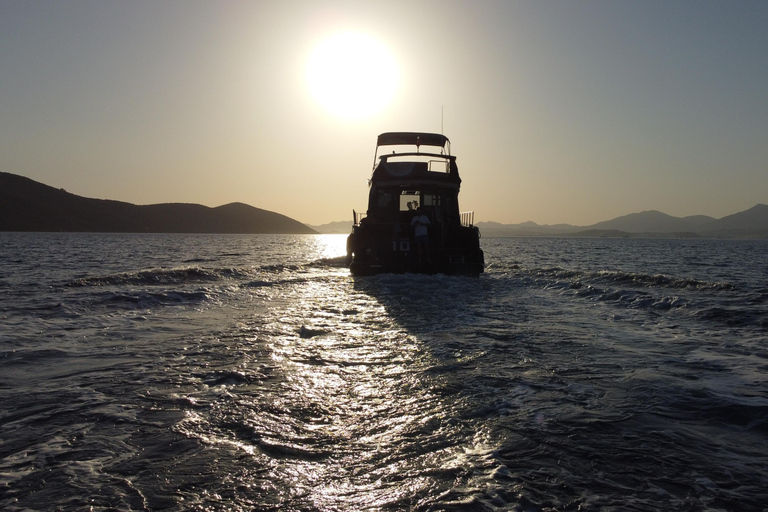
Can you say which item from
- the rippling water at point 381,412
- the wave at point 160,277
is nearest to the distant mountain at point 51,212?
the wave at point 160,277

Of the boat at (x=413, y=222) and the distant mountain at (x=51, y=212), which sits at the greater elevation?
the distant mountain at (x=51, y=212)

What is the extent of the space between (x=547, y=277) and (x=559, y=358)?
624 inches

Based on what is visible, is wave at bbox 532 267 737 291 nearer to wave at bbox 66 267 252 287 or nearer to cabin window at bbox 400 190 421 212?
cabin window at bbox 400 190 421 212

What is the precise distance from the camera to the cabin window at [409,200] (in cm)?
2128

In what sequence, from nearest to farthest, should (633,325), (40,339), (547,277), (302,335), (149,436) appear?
(149,436) < (40,339) < (302,335) < (633,325) < (547,277)

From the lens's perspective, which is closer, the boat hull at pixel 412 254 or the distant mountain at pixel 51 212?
the boat hull at pixel 412 254

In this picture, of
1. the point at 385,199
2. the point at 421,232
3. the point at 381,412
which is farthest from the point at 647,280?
the point at 381,412

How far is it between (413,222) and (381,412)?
14043 millimetres

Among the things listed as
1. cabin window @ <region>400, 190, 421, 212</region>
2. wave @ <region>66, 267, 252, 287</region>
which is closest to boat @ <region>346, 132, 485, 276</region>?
cabin window @ <region>400, 190, 421, 212</region>

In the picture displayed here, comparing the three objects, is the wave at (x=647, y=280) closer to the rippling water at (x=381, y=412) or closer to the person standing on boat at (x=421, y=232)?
the person standing on boat at (x=421, y=232)

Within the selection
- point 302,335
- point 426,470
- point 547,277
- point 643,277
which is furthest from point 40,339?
point 643,277

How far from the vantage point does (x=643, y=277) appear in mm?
20547

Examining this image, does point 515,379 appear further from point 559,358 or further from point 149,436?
point 149,436

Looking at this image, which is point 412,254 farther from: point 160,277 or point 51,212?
point 51,212
